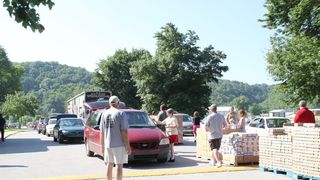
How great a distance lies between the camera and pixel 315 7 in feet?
96.8

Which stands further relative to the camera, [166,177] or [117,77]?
[117,77]

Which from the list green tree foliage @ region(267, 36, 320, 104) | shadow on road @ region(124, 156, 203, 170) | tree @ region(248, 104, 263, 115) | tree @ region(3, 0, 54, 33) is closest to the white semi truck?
green tree foliage @ region(267, 36, 320, 104)

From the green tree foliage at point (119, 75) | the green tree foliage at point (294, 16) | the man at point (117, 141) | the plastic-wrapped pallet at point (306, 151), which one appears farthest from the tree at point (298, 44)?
the green tree foliage at point (119, 75)

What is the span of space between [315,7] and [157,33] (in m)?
29.2

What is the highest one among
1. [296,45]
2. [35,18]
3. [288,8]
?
[288,8]

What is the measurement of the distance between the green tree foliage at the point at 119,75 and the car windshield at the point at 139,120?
51.9 m

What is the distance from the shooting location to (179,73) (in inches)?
2094

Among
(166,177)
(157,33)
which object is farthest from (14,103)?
(166,177)

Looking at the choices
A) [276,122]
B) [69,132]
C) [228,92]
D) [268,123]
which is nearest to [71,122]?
[69,132]

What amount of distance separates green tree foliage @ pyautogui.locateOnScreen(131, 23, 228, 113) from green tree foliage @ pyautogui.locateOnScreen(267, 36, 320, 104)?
16666 millimetres

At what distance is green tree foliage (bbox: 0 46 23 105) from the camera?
318 ft

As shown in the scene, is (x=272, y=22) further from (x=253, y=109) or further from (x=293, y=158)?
(x=253, y=109)

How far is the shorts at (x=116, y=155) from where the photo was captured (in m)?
10.5

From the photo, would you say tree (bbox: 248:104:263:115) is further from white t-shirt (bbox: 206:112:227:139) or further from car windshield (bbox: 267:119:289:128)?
white t-shirt (bbox: 206:112:227:139)
